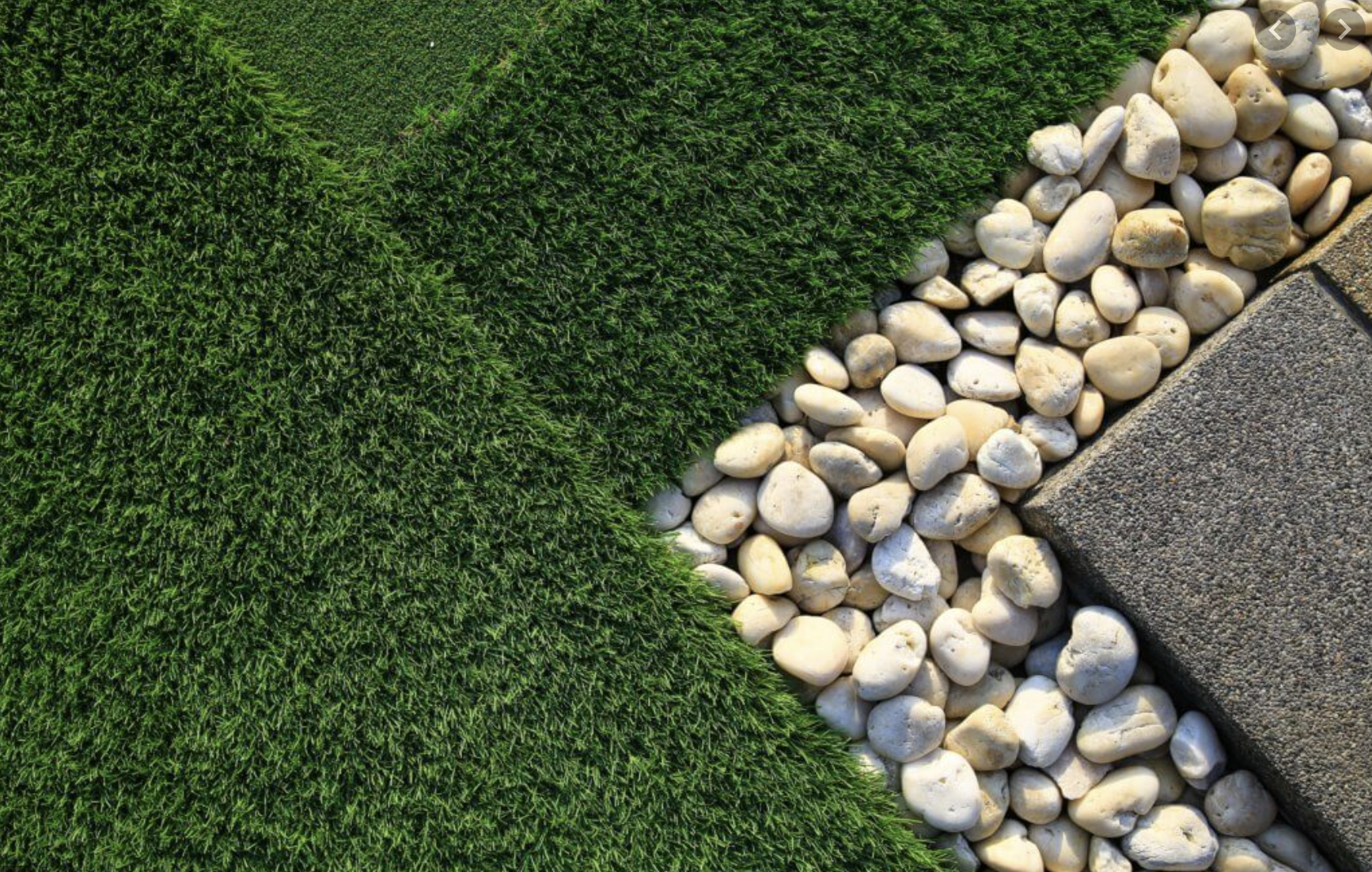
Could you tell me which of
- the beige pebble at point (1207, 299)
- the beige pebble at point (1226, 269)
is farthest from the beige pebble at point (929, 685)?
the beige pebble at point (1226, 269)

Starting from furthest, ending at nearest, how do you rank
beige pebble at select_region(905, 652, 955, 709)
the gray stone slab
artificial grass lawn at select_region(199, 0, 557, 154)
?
artificial grass lawn at select_region(199, 0, 557, 154) → beige pebble at select_region(905, 652, 955, 709) → the gray stone slab

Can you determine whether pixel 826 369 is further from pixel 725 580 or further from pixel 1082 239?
pixel 1082 239

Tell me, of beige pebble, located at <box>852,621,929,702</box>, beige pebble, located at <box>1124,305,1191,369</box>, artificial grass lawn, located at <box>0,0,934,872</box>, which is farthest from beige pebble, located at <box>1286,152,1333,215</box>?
artificial grass lawn, located at <box>0,0,934,872</box>

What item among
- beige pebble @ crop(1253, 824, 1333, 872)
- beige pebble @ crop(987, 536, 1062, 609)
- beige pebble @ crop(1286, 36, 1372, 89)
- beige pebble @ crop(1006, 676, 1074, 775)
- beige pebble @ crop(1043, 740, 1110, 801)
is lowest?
beige pebble @ crop(1253, 824, 1333, 872)

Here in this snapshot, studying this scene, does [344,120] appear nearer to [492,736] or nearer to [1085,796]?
[492,736]

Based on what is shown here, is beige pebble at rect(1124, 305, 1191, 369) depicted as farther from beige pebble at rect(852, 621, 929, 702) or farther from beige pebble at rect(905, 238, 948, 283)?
beige pebble at rect(852, 621, 929, 702)
